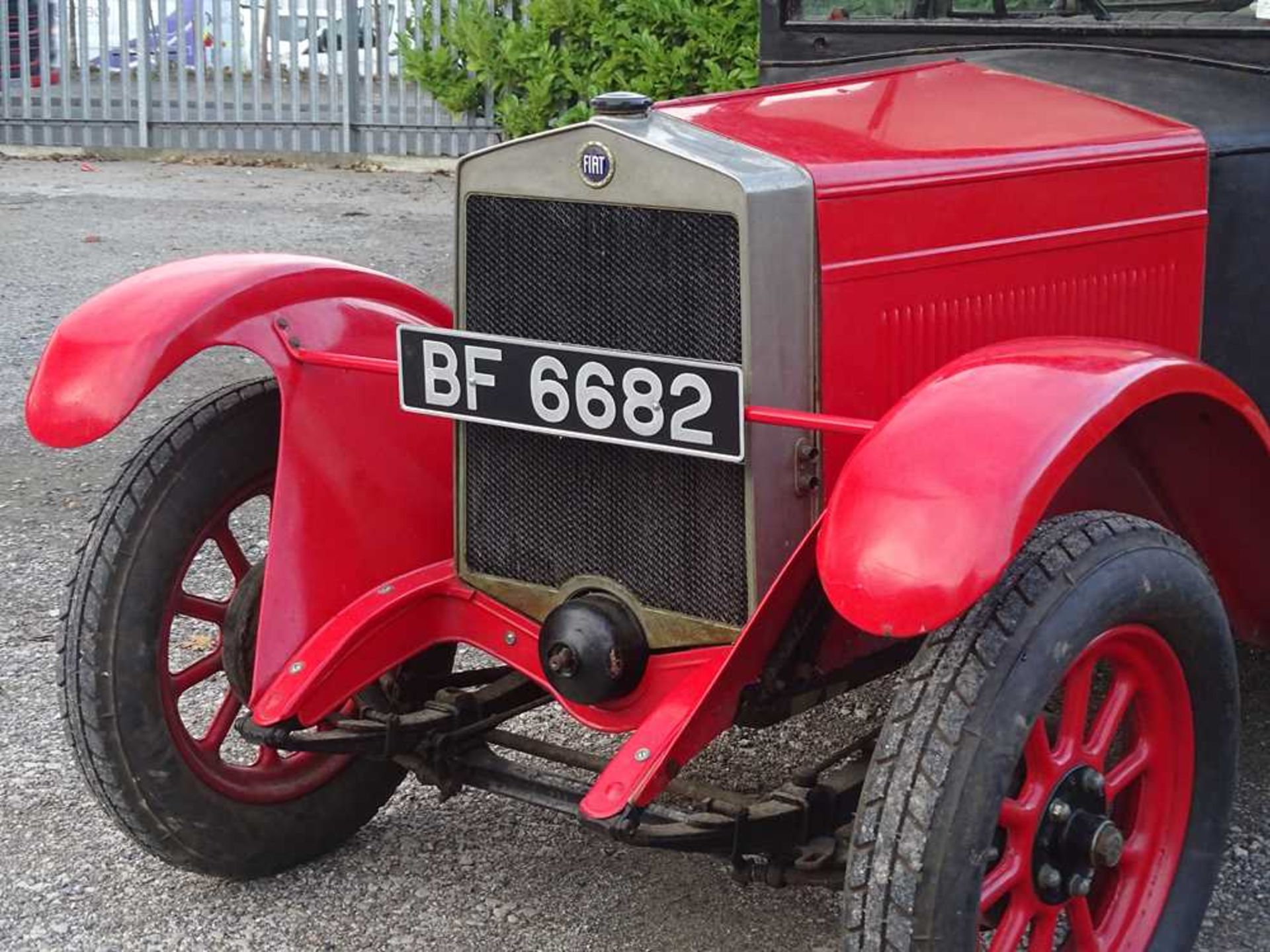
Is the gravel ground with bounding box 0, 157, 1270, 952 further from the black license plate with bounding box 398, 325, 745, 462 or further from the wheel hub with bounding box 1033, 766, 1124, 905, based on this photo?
the black license plate with bounding box 398, 325, 745, 462

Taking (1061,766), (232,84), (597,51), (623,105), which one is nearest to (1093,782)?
(1061,766)

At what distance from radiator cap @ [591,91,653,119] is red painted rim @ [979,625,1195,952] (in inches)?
39.6

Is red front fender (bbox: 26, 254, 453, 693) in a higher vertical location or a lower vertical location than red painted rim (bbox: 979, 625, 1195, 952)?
higher

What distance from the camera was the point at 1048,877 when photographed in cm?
229

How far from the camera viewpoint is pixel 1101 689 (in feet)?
12.3

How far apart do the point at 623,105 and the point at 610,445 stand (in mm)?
506

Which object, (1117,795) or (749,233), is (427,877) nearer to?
(1117,795)

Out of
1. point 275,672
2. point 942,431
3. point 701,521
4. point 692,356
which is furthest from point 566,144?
point 275,672

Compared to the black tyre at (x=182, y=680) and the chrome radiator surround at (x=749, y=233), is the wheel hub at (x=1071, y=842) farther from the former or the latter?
the black tyre at (x=182, y=680)

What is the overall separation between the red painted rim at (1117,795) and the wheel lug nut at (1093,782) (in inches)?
0.5

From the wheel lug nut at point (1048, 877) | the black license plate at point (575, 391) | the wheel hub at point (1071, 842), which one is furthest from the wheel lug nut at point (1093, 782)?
the black license plate at point (575, 391)

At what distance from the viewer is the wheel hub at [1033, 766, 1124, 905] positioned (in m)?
2.29

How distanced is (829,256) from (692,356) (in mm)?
247

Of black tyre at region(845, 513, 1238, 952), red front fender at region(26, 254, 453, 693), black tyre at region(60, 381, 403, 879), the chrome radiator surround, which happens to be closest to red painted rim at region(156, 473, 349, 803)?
black tyre at region(60, 381, 403, 879)
